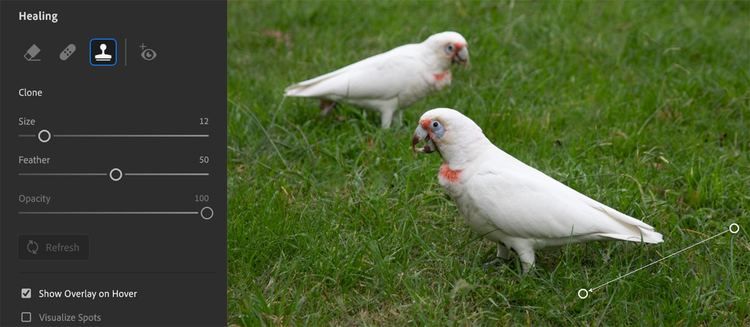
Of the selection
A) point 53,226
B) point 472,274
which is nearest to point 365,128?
point 472,274

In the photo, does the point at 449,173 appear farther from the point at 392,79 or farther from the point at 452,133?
the point at 392,79

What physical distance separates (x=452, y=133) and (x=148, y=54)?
1377mm

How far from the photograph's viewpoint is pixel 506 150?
434 centimetres

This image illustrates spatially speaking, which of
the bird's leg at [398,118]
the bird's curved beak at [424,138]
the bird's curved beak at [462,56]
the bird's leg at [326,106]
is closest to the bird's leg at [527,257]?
the bird's curved beak at [424,138]

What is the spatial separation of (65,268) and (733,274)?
2666 mm

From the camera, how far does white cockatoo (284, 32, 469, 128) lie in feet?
15.2

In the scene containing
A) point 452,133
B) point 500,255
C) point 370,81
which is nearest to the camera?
point 452,133

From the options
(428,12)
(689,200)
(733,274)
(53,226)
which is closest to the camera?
(53,226)

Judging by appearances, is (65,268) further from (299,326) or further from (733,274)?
(733,274)

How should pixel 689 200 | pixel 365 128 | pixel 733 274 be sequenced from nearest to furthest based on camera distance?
1. pixel 733 274
2. pixel 689 200
3. pixel 365 128

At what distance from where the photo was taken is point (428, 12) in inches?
260

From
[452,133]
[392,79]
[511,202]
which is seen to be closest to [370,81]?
[392,79]

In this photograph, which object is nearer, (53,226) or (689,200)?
(53,226)

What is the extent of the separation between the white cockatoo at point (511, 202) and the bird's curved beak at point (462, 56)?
1595 millimetres
